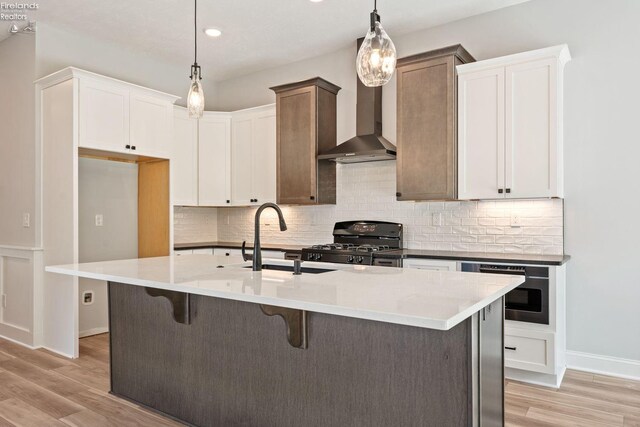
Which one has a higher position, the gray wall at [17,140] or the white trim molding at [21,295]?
the gray wall at [17,140]

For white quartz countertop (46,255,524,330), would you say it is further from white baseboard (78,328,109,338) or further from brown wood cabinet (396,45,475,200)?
white baseboard (78,328,109,338)

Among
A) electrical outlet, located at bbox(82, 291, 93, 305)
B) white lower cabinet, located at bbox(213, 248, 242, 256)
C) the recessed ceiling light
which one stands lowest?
electrical outlet, located at bbox(82, 291, 93, 305)

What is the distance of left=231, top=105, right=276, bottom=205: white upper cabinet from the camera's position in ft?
16.9

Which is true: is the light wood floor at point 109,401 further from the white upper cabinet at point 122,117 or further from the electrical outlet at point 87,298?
the white upper cabinet at point 122,117

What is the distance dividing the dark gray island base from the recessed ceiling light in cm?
265

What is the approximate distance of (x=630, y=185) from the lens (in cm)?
342

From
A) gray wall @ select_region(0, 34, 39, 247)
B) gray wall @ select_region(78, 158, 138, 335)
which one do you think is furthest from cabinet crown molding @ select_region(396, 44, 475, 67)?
gray wall @ select_region(0, 34, 39, 247)

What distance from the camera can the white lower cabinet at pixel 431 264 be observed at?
3571 millimetres

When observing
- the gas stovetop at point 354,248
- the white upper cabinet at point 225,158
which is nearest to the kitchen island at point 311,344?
the gas stovetop at point 354,248

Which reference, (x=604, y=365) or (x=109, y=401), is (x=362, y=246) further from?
(x=109, y=401)

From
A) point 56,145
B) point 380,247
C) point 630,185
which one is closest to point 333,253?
point 380,247

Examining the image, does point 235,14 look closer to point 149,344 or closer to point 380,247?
point 380,247

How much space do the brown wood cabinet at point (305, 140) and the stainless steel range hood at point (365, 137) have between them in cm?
18

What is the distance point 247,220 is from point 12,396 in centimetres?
315
